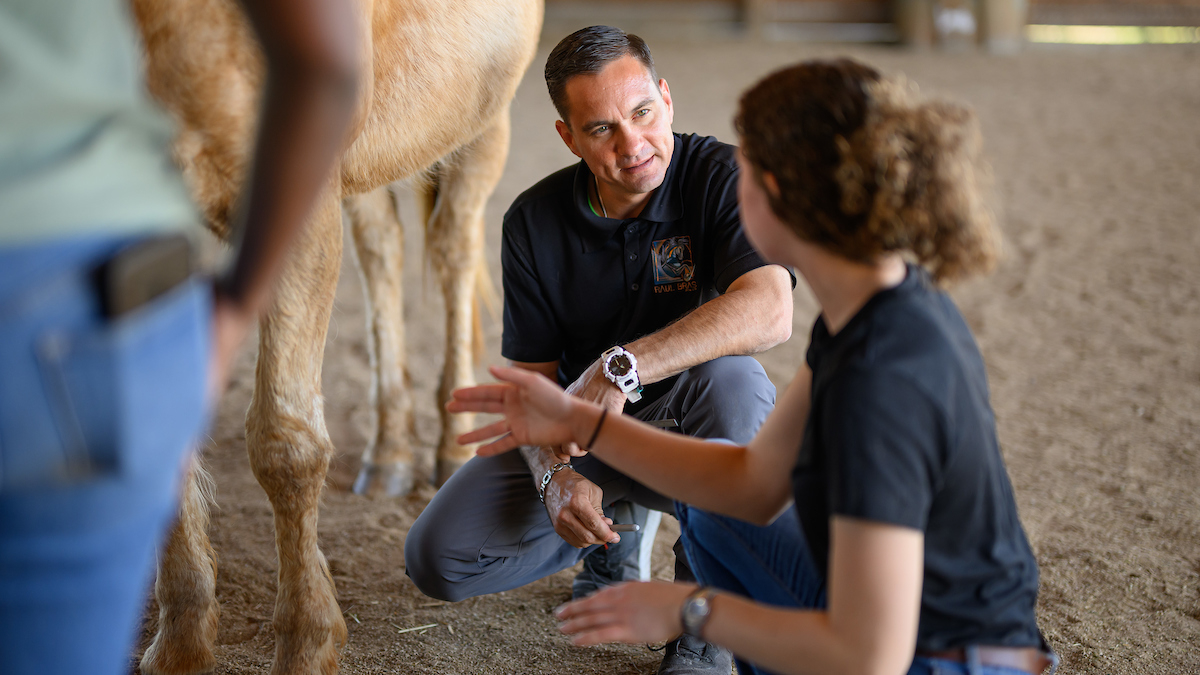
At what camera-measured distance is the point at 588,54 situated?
204 cm

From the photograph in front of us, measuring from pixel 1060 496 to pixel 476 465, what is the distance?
1771mm

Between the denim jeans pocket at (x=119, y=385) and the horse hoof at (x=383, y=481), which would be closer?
the denim jeans pocket at (x=119, y=385)

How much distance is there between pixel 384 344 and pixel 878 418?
2.35 metres

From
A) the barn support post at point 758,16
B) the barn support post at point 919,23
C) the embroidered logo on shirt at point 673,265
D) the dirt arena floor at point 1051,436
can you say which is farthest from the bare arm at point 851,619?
the barn support post at point 758,16

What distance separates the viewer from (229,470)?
312cm

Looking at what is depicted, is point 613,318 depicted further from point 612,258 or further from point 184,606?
point 184,606

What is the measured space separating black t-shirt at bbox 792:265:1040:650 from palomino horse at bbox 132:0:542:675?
3.48ft

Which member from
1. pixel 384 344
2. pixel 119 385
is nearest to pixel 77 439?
pixel 119 385

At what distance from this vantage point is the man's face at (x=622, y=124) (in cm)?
203

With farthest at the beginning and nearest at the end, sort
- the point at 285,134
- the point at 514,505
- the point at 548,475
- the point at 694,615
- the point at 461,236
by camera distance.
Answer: the point at 461,236 < the point at 514,505 < the point at 548,475 < the point at 694,615 < the point at 285,134

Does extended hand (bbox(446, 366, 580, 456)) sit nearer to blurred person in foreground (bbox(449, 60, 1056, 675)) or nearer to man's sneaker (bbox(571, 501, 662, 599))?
blurred person in foreground (bbox(449, 60, 1056, 675))

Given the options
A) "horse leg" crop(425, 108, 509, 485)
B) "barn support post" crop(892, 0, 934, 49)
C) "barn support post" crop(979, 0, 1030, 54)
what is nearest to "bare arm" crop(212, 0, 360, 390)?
"horse leg" crop(425, 108, 509, 485)

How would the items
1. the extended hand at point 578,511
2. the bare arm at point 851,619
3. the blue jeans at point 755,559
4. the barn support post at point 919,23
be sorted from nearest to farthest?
the bare arm at point 851,619 < the blue jeans at point 755,559 < the extended hand at point 578,511 < the barn support post at point 919,23

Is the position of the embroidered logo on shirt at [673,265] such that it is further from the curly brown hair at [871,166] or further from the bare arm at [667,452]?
the curly brown hair at [871,166]
